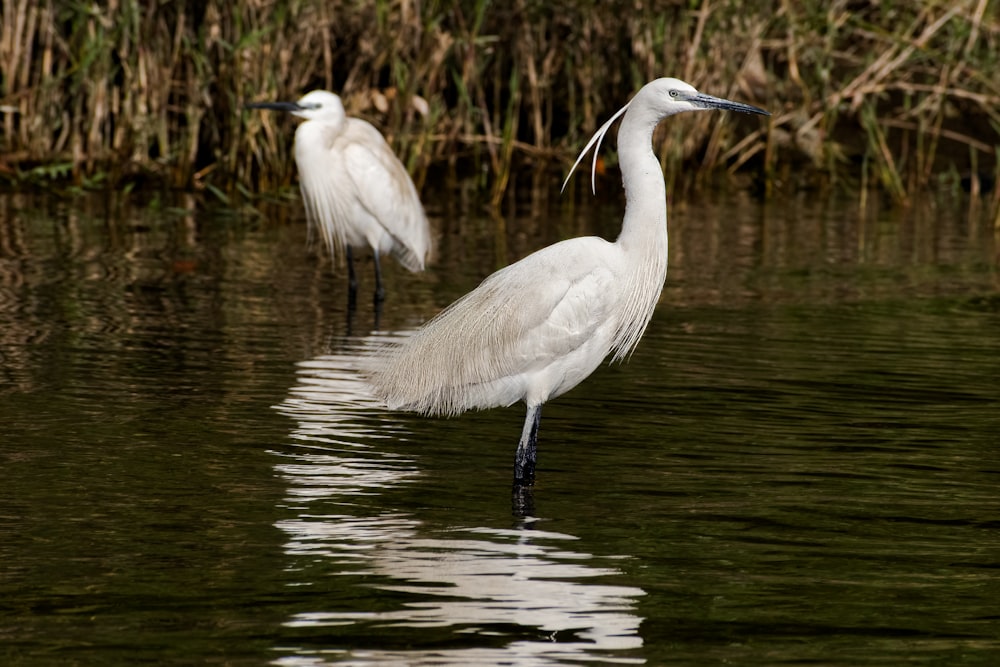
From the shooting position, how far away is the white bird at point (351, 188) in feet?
32.6

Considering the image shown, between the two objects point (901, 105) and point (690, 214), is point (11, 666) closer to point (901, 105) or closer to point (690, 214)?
point (690, 214)

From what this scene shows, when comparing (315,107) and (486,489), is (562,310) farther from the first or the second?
(315,107)

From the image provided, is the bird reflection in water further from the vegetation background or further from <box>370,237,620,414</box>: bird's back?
the vegetation background

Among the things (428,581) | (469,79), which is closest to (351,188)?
(469,79)

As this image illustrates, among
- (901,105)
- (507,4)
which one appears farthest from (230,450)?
(901,105)

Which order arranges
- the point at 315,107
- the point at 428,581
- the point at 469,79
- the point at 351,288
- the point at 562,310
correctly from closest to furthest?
1. the point at 428,581
2. the point at 562,310
3. the point at 351,288
4. the point at 315,107
5. the point at 469,79

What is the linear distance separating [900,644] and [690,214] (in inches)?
378

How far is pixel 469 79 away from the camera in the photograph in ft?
44.2

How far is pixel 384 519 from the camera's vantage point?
4805 millimetres

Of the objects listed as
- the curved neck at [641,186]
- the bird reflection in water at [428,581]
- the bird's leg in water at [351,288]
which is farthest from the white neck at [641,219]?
the bird's leg in water at [351,288]

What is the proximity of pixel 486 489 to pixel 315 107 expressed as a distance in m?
5.20

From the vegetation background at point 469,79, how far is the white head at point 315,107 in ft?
6.94

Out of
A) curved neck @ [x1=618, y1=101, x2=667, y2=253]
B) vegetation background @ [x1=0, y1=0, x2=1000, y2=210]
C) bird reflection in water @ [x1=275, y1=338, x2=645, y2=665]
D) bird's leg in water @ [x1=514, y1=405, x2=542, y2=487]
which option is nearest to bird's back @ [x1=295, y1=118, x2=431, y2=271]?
vegetation background @ [x1=0, y1=0, x2=1000, y2=210]

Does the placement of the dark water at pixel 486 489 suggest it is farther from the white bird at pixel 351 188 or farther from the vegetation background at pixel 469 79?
the vegetation background at pixel 469 79
